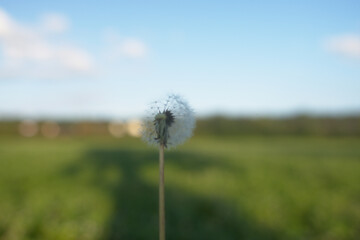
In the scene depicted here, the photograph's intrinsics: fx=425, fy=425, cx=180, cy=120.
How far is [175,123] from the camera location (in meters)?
1.08

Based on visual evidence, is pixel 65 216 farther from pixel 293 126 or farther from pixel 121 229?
pixel 293 126

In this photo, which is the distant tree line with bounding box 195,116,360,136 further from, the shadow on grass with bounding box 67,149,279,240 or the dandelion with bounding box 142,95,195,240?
the dandelion with bounding box 142,95,195,240

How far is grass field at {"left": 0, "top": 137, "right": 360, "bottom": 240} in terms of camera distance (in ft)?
25.3

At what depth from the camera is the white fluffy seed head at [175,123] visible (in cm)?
103

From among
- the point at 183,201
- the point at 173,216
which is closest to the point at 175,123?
the point at 173,216

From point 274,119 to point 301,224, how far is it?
26.0 meters

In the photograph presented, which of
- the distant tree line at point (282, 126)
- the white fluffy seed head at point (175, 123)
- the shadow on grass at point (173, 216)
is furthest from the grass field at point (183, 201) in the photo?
the distant tree line at point (282, 126)

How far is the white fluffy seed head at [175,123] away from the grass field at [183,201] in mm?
6614

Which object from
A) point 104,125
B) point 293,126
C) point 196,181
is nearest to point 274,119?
point 293,126

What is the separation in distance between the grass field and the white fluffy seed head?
6614mm

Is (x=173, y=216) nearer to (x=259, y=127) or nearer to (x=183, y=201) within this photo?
(x=183, y=201)

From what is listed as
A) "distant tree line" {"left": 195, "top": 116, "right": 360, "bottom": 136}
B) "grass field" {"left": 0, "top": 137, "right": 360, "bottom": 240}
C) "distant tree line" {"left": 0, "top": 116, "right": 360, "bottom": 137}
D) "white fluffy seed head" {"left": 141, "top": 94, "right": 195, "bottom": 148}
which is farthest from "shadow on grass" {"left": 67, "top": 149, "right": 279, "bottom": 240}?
"distant tree line" {"left": 0, "top": 116, "right": 360, "bottom": 137}

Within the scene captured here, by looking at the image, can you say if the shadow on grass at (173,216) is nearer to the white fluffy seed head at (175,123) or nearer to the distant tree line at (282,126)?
the white fluffy seed head at (175,123)

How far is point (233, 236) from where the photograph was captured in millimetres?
7727
